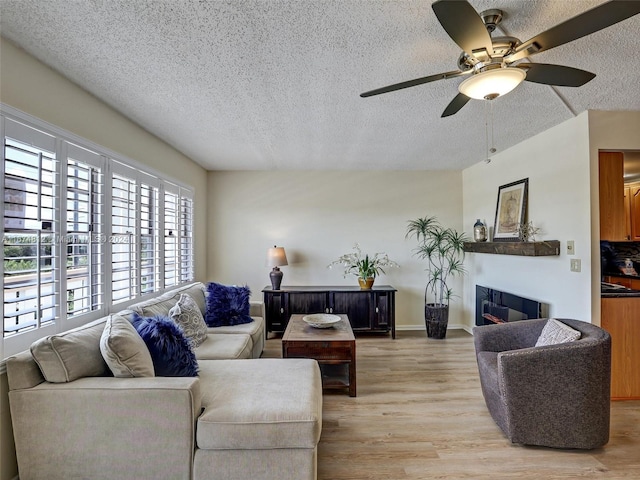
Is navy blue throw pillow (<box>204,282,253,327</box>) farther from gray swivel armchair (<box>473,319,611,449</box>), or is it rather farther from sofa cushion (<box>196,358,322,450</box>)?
gray swivel armchair (<box>473,319,611,449</box>)

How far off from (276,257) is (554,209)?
3.26 metres

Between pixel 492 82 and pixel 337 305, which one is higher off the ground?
pixel 492 82

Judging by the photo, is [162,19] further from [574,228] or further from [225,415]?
[574,228]

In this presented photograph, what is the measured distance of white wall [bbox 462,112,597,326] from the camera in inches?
109

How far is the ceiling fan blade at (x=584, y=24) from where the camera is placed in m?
1.16

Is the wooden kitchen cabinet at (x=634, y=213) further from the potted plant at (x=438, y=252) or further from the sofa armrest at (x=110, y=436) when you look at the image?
the sofa armrest at (x=110, y=436)

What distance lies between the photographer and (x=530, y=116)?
114 inches

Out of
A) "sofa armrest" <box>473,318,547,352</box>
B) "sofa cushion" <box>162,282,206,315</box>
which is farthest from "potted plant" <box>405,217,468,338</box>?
"sofa cushion" <box>162,282,206,315</box>

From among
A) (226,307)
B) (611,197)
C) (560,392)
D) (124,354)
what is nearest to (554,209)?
(611,197)

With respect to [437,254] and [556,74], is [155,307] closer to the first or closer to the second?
[556,74]

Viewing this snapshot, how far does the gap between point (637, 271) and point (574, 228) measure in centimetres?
218

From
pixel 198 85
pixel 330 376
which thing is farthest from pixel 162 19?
pixel 330 376

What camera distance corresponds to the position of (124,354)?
5.87 ft

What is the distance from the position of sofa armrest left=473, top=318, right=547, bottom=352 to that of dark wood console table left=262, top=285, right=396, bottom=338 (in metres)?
1.92
